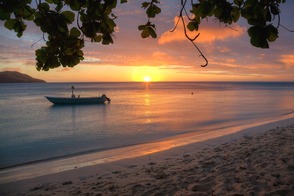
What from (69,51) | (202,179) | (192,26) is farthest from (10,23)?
(202,179)

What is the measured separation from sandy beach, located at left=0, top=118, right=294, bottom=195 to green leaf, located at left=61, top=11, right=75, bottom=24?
4.49m

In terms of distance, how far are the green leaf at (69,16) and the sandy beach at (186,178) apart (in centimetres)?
449

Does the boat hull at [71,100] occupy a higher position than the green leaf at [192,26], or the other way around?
the green leaf at [192,26]

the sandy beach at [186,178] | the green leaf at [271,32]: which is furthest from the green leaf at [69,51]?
the sandy beach at [186,178]

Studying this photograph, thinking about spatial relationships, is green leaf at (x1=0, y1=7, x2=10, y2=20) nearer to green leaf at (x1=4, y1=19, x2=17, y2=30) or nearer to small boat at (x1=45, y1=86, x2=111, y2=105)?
green leaf at (x1=4, y1=19, x2=17, y2=30)

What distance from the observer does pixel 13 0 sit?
2.00m

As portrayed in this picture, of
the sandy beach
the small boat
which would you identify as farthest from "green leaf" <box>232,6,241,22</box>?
the small boat

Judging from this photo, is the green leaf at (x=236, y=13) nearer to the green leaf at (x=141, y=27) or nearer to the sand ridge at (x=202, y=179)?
the green leaf at (x=141, y=27)

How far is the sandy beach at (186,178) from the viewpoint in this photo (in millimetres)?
5773

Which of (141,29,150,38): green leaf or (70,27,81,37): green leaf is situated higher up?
(141,29,150,38): green leaf

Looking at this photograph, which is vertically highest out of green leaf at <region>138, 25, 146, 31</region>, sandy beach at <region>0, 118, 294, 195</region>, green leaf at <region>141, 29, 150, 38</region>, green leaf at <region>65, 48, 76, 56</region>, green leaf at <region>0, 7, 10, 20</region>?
green leaf at <region>138, 25, 146, 31</region>

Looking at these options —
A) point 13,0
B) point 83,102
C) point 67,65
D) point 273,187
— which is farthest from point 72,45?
point 83,102

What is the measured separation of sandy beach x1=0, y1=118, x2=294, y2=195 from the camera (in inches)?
227

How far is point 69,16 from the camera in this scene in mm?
2166
